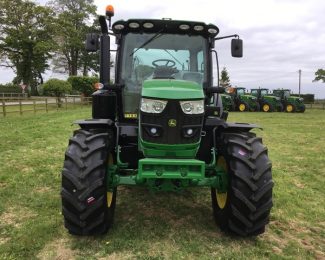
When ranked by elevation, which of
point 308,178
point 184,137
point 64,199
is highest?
point 184,137

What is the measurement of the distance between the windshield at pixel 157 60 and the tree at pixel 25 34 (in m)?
40.1

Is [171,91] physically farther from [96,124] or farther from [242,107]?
[242,107]

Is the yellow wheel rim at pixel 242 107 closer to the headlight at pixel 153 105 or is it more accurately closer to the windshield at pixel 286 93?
the windshield at pixel 286 93

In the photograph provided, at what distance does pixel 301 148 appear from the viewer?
10.9m

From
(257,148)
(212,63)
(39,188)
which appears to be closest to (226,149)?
(257,148)

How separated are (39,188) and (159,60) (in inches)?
110

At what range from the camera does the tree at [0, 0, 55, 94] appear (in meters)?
42.6

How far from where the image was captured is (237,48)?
523cm

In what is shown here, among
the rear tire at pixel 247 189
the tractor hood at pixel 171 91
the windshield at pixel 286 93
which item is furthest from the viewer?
Answer: the windshield at pixel 286 93

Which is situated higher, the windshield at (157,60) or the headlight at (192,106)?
the windshield at (157,60)

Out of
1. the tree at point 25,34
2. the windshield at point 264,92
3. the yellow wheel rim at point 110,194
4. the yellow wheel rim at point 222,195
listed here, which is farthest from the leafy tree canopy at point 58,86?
the yellow wheel rim at point 222,195

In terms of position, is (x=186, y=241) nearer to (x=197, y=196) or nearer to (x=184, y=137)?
(x=184, y=137)

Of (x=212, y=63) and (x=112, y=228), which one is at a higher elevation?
(x=212, y=63)

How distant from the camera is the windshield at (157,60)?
4926mm
